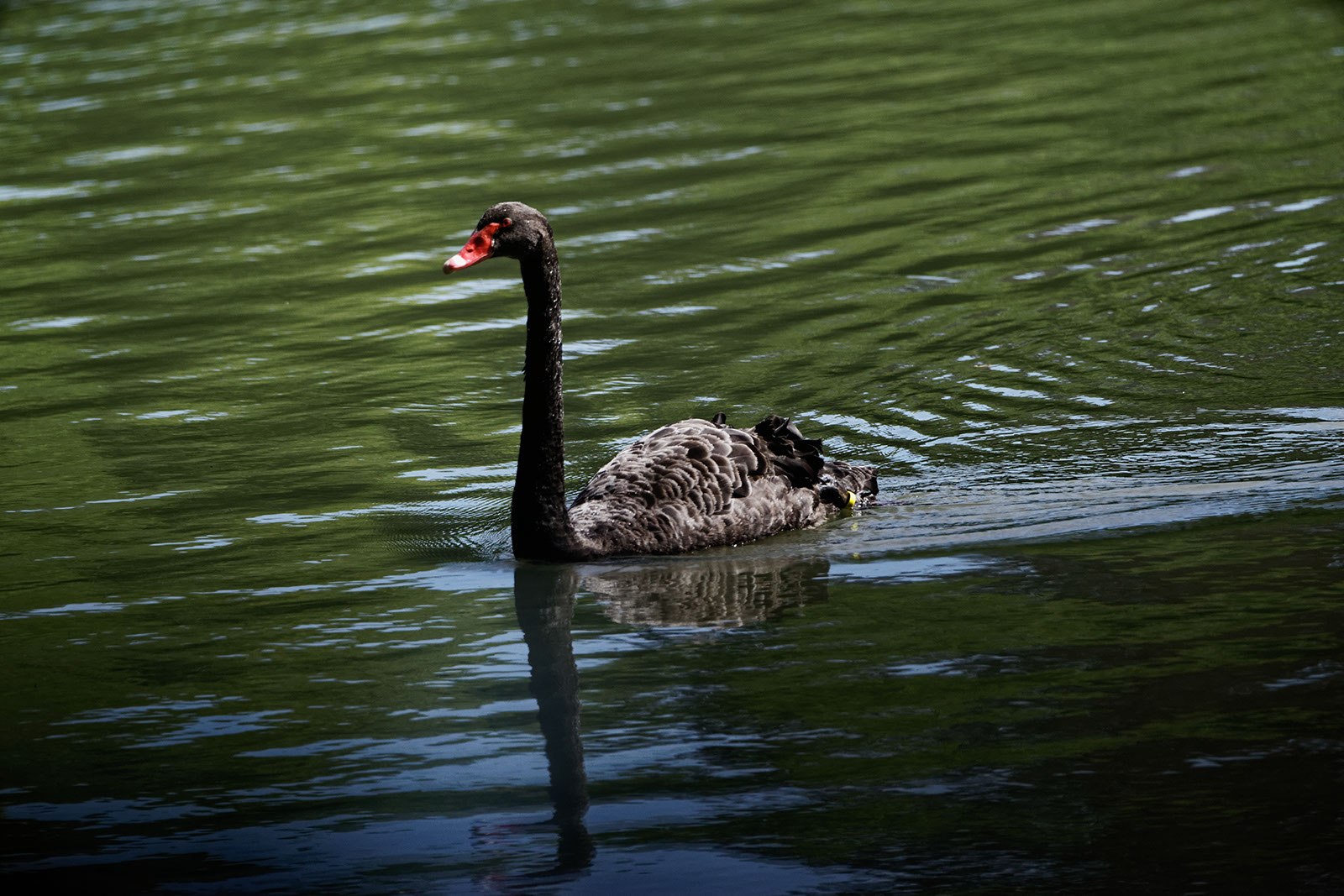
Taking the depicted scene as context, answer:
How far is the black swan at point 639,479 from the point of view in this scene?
7105mm

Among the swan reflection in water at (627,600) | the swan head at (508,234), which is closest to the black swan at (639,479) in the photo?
the swan head at (508,234)

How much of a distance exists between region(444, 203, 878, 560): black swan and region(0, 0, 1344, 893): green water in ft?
0.54

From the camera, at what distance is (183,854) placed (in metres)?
4.95

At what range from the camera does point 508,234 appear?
6.93 m

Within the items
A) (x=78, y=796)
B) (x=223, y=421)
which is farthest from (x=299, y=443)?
(x=78, y=796)

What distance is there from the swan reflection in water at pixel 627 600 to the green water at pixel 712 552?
1.1 inches

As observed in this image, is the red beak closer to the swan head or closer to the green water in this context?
the swan head

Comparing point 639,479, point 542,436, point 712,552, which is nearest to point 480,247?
point 542,436

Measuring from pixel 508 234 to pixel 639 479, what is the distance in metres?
1.22

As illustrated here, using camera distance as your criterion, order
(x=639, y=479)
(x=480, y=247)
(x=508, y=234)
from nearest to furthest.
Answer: (x=480, y=247)
(x=508, y=234)
(x=639, y=479)

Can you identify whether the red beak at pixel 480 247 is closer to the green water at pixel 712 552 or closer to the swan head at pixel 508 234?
the swan head at pixel 508 234

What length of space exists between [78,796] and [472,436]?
4199 mm

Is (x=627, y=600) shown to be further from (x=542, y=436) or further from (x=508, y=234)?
(x=508, y=234)

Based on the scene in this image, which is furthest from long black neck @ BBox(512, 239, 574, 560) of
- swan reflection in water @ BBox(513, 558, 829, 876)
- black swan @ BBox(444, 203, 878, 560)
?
A: swan reflection in water @ BBox(513, 558, 829, 876)
